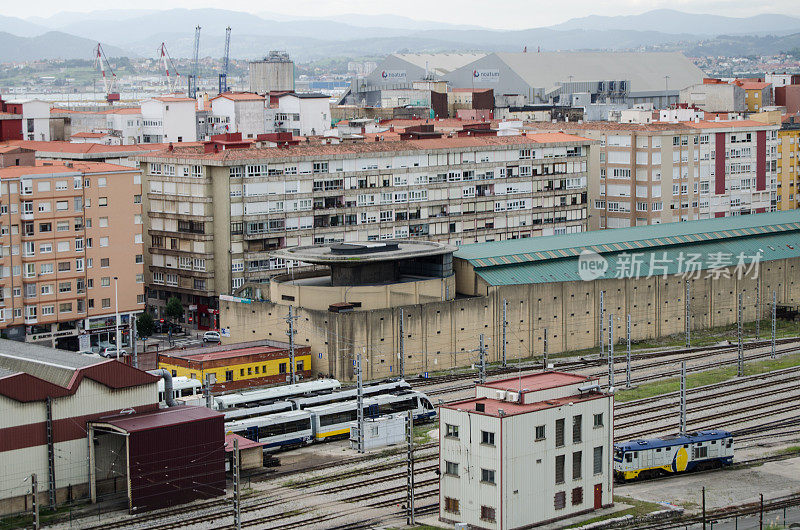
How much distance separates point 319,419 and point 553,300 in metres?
28.9

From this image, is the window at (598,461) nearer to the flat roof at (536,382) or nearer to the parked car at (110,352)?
the flat roof at (536,382)

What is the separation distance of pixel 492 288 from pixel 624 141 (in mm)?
46751

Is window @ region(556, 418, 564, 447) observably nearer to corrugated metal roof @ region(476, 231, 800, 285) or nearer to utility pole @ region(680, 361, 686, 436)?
utility pole @ region(680, 361, 686, 436)

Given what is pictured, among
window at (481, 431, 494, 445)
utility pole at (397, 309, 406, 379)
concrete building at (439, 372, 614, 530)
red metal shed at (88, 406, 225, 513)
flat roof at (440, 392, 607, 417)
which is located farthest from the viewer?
utility pole at (397, 309, 406, 379)

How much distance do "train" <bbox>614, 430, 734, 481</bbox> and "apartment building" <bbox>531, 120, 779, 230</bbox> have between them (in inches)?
2701

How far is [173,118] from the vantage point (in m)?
154

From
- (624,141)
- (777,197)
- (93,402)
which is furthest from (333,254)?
(777,197)

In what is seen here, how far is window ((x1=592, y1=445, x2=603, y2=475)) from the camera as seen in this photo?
56244 millimetres

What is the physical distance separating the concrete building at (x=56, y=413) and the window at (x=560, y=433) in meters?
19.0

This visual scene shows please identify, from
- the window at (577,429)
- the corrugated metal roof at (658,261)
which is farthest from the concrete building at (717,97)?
the window at (577,429)

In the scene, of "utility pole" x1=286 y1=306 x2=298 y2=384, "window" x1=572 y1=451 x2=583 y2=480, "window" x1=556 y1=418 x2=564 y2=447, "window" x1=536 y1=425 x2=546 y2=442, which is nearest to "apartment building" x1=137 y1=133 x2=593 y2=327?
"utility pole" x1=286 y1=306 x2=298 y2=384

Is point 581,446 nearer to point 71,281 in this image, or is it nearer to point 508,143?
point 71,281

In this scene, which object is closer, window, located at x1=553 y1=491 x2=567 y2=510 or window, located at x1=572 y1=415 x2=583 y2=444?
window, located at x1=553 y1=491 x2=567 y2=510

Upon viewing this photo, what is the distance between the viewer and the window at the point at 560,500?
54.7 meters
